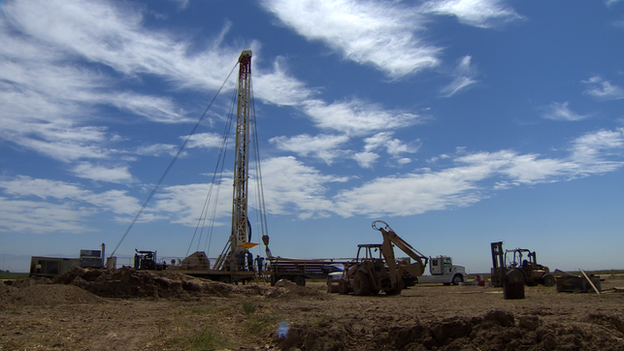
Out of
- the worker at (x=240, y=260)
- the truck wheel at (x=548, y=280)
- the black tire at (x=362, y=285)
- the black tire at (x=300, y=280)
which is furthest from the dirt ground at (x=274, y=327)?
the worker at (x=240, y=260)

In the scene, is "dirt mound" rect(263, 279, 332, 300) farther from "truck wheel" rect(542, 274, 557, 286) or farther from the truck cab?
the truck cab

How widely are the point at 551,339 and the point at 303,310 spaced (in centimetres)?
851

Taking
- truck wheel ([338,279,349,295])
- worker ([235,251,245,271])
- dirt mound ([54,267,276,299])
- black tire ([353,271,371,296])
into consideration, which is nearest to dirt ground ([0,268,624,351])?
dirt mound ([54,267,276,299])

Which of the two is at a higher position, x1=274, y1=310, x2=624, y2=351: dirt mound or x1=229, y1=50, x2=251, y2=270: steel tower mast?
x1=229, y1=50, x2=251, y2=270: steel tower mast

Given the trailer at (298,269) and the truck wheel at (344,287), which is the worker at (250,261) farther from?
the truck wheel at (344,287)

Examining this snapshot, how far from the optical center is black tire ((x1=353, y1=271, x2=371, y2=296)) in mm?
21656

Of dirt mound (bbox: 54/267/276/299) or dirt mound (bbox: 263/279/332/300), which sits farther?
dirt mound (bbox: 54/267/276/299)

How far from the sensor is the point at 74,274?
69.8ft

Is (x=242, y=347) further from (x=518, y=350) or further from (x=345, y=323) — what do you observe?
(x=518, y=350)

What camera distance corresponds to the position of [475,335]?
7766 mm

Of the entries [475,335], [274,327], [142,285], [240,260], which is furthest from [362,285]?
[475,335]

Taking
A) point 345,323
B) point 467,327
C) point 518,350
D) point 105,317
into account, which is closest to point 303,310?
point 345,323

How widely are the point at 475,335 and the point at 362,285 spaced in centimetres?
1416

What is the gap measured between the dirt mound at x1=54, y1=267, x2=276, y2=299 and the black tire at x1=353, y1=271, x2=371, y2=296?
4.48 meters
